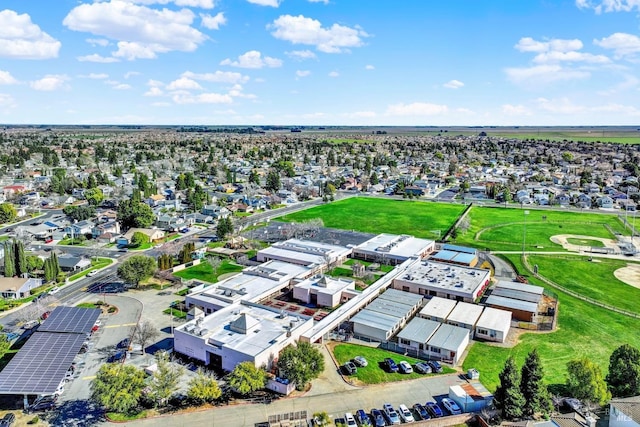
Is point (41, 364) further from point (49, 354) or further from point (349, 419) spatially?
point (349, 419)

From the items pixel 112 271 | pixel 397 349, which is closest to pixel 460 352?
pixel 397 349

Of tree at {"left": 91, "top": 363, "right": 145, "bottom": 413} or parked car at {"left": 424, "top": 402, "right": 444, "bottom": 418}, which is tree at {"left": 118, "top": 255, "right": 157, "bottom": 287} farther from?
parked car at {"left": 424, "top": 402, "right": 444, "bottom": 418}

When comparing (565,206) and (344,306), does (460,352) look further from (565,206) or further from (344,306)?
(565,206)

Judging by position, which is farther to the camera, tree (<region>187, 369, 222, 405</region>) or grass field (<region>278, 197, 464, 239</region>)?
grass field (<region>278, 197, 464, 239</region>)

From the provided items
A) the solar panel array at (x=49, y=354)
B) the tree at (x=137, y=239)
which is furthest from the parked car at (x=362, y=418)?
the tree at (x=137, y=239)

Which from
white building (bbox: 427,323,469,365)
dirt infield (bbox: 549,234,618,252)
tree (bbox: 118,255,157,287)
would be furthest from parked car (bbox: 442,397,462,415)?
dirt infield (bbox: 549,234,618,252)

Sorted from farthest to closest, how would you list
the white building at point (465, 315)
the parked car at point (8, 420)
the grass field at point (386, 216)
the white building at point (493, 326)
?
the grass field at point (386, 216), the white building at point (465, 315), the white building at point (493, 326), the parked car at point (8, 420)

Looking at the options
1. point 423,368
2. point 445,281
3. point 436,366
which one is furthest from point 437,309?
point 423,368

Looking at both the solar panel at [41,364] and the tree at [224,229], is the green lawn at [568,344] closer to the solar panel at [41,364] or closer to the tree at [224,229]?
the solar panel at [41,364]
